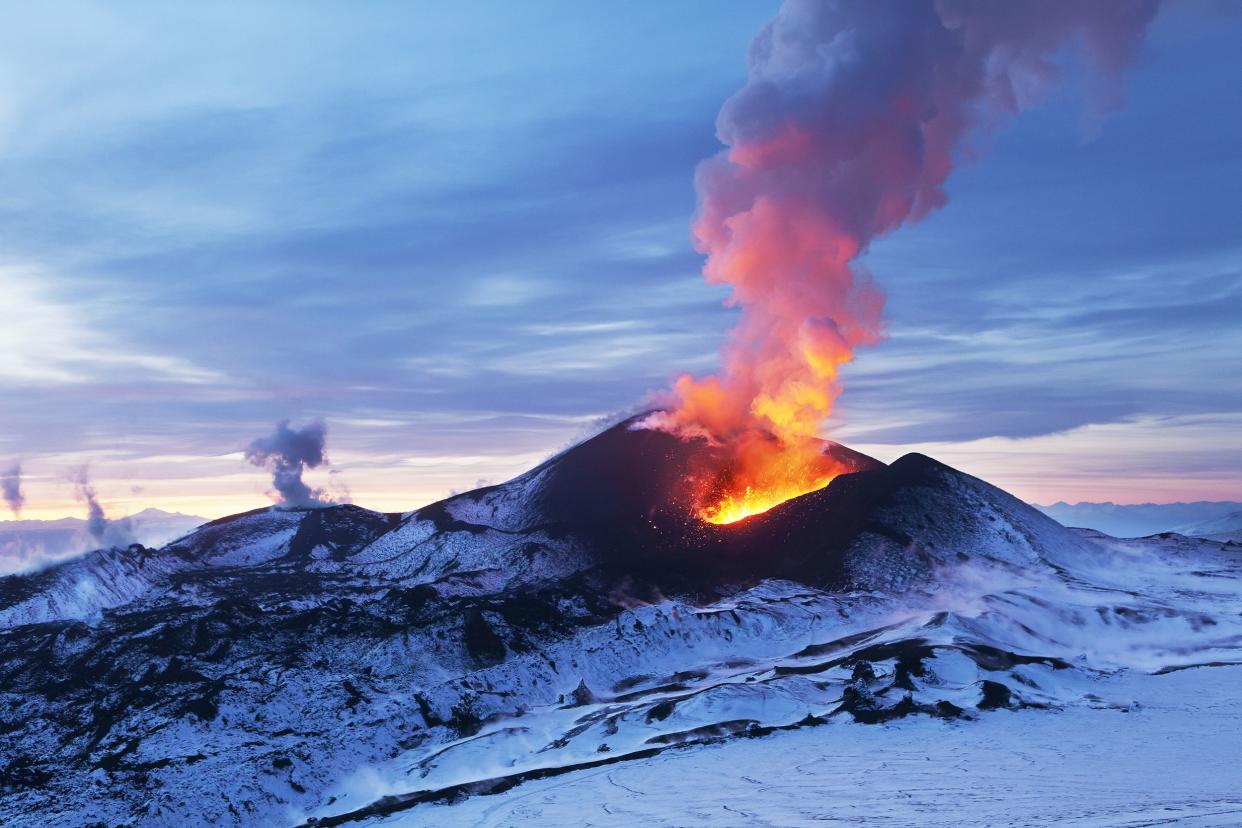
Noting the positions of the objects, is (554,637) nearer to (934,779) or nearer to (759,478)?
(934,779)

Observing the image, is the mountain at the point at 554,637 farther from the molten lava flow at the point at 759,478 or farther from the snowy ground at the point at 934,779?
the molten lava flow at the point at 759,478

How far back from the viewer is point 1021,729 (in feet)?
227

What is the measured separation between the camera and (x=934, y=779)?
5741 cm

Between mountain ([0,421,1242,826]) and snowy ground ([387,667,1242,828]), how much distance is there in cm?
219

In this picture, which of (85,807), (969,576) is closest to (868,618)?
(969,576)

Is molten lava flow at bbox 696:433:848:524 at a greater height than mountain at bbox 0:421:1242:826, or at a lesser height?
greater

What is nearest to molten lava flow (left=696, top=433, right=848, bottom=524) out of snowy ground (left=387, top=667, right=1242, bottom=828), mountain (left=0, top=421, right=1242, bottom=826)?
mountain (left=0, top=421, right=1242, bottom=826)

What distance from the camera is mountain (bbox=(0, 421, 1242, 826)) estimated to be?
7150 cm

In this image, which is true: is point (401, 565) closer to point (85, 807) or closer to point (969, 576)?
point (969, 576)

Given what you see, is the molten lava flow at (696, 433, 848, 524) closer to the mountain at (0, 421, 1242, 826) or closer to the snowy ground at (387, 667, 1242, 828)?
the mountain at (0, 421, 1242, 826)

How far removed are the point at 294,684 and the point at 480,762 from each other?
66.5 feet

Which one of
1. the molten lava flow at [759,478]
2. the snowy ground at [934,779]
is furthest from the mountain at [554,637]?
the molten lava flow at [759,478]

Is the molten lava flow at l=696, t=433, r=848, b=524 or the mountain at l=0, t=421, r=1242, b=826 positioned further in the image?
the molten lava flow at l=696, t=433, r=848, b=524

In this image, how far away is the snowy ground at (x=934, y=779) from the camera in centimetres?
4997
